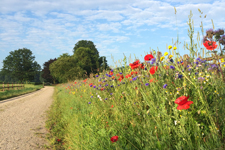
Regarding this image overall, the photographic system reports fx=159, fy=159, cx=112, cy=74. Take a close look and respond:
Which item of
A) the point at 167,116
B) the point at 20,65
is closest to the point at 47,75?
the point at 20,65

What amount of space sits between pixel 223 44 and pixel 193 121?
1027 millimetres

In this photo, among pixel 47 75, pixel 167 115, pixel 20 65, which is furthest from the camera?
pixel 47 75

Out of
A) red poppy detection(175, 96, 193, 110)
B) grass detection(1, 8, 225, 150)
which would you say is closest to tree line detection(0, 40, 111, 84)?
grass detection(1, 8, 225, 150)

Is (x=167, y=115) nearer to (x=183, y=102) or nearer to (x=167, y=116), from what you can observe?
(x=167, y=116)

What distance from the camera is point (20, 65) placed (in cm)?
4656

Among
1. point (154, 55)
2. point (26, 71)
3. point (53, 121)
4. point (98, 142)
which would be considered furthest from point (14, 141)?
point (26, 71)

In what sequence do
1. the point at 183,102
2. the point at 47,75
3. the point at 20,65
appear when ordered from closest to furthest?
the point at 183,102 → the point at 20,65 → the point at 47,75

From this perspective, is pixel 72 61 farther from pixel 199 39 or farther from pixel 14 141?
pixel 199 39

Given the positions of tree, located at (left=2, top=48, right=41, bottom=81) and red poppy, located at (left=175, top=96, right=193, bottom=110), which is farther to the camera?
tree, located at (left=2, top=48, right=41, bottom=81)

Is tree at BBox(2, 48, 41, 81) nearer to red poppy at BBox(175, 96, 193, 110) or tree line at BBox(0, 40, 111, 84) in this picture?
tree line at BBox(0, 40, 111, 84)

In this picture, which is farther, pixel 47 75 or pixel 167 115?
pixel 47 75

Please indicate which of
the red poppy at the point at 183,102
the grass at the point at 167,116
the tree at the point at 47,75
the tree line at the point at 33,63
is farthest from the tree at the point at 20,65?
the red poppy at the point at 183,102

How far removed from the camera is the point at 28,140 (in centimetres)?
399

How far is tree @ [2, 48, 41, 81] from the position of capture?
45125 millimetres
